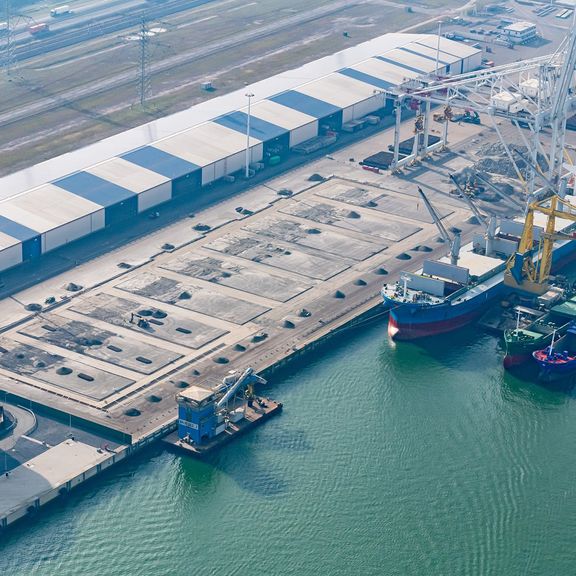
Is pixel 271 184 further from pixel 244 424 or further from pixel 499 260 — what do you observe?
pixel 244 424

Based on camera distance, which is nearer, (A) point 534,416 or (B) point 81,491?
(B) point 81,491

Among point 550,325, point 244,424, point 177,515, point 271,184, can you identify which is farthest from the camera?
point 271,184

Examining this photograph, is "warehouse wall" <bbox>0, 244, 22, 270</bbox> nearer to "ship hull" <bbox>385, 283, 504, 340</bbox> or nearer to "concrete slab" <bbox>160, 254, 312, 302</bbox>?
"concrete slab" <bbox>160, 254, 312, 302</bbox>

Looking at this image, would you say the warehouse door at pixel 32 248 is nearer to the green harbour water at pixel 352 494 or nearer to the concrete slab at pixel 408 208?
the green harbour water at pixel 352 494

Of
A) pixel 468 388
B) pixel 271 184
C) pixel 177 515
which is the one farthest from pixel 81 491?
pixel 271 184

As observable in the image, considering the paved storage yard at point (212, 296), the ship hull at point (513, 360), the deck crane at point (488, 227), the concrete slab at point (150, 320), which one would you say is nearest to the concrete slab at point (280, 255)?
the paved storage yard at point (212, 296)

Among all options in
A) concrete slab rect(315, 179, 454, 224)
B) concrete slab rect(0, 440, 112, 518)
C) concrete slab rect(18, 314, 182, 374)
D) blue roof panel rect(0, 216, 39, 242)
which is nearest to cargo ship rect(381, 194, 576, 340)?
concrete slab rect(315, 179, 454, 224)
